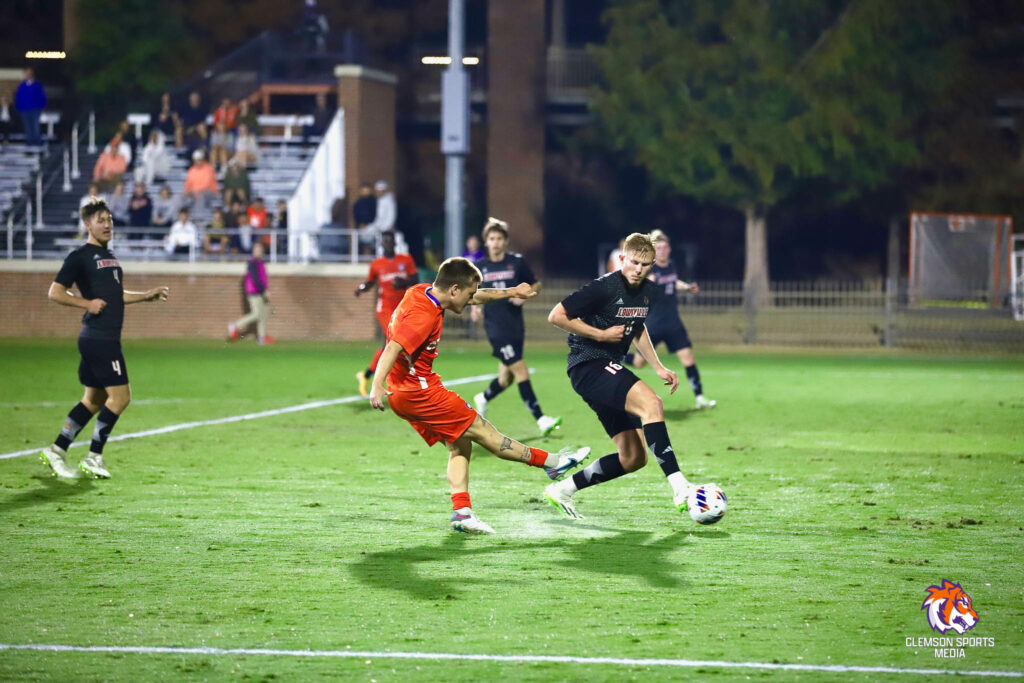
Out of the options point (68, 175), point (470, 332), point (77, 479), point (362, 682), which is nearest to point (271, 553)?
point (362, 682)

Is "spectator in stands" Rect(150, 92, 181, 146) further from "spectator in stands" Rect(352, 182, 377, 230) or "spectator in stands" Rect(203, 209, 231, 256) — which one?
"spectator in stands" Rect(352, 182, 377, 230)

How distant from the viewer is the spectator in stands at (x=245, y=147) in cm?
3359

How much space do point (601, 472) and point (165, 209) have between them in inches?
995

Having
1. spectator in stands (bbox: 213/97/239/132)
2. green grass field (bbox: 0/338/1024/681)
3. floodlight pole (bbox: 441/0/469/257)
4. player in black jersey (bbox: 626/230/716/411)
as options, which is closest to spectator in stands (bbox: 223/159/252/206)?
spectator in stands (bbox: 213/97/239/132)

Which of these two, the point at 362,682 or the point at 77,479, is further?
the point at 77,479

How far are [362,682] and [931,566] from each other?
3712 millimetres

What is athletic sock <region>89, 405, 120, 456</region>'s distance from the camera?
10.8m

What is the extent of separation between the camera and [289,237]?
101ft

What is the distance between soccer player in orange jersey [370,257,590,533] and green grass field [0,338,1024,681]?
1.37 feet

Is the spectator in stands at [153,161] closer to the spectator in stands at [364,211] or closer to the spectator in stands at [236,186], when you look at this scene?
the spectator in stands at [236,186]

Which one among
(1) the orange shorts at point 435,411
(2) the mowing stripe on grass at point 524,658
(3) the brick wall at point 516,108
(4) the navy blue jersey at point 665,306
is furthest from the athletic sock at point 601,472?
(3) the brick wall at point 516,108

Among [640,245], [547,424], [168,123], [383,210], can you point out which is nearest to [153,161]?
[168,123]

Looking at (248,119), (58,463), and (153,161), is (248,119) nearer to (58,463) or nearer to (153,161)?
(153,161)

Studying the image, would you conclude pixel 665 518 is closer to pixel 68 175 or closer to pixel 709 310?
pixel 709 310
